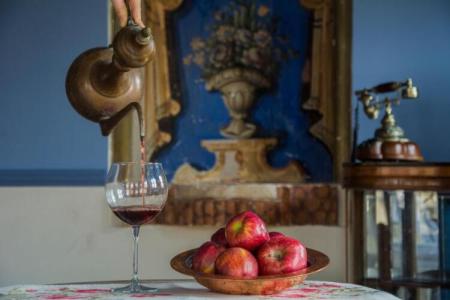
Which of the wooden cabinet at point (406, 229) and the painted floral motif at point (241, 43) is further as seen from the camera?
the painted floral motif at point (241, 43)

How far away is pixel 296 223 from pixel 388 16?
0.91 meters

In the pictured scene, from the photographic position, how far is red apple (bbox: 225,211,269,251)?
2.83ft

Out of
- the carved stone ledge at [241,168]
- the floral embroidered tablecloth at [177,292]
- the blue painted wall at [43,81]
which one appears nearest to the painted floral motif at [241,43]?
the carved stone ledge at [241,168]

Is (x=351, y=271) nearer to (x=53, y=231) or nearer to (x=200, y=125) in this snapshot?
(x=200, y=125)

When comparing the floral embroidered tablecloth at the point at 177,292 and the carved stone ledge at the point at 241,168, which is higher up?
the carved stone ledge at the point at 241,168

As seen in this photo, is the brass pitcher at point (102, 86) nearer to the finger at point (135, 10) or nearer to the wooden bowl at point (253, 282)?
the finger at point (135, 10)

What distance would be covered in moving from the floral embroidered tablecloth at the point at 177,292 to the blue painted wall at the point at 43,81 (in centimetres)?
159

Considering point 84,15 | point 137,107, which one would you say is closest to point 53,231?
point 84,15

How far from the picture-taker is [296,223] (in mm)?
2441

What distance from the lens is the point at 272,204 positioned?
2.44 meters

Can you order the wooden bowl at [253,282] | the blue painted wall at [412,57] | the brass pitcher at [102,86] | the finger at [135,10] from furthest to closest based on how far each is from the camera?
the blue painted wall at [412,57] < the brass pitcher at [102,86] < the finger at [135,10] < the wooden bowl at [253,282]

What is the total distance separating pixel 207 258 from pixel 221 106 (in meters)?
1.80

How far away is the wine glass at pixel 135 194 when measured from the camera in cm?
89

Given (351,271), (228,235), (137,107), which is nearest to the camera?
(228,235)
